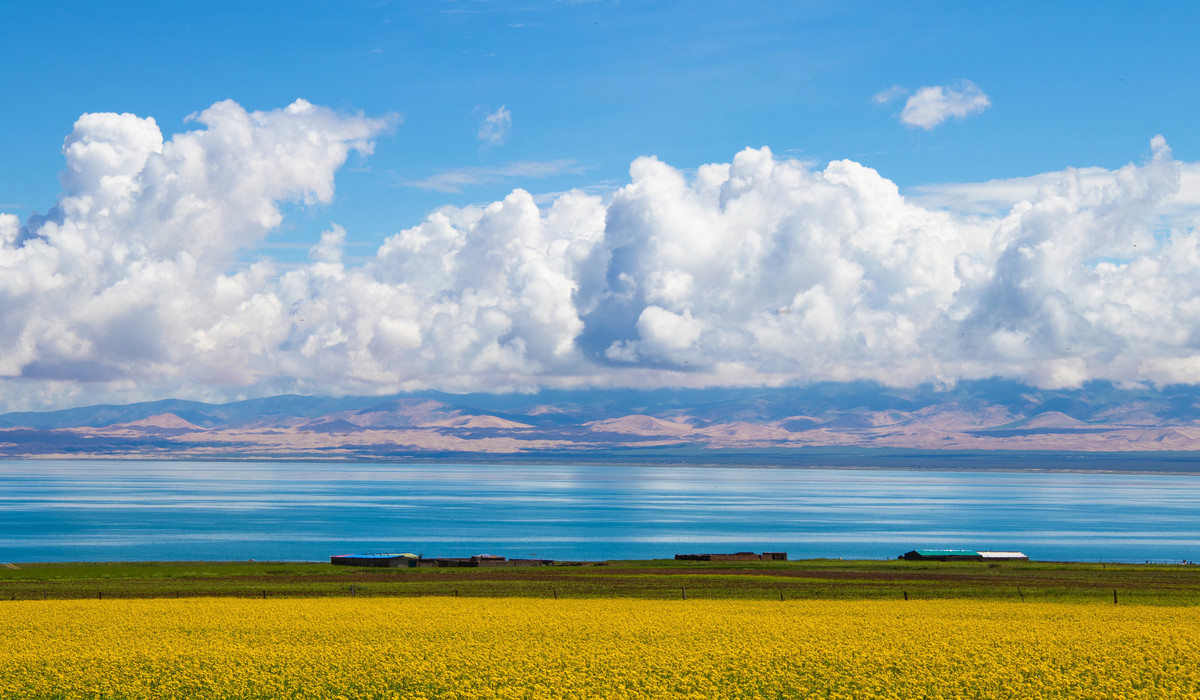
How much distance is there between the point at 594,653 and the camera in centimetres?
3778

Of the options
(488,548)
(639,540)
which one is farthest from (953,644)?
(639,540)

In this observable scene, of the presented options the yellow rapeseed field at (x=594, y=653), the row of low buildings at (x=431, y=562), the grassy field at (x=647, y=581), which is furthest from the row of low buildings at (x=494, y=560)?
the yellow rapeseed field at (x=594, y=653)

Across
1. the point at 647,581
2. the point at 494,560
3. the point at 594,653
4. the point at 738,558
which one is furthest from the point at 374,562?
the point at 594,653

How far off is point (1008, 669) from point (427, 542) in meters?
146

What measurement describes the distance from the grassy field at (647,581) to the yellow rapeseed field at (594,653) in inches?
609

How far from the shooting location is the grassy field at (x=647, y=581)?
6900 cm

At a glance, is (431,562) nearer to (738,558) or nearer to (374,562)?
(374,562)

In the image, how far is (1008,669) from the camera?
3481 centimetres

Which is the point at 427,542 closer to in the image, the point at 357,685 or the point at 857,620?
the point at 857,620

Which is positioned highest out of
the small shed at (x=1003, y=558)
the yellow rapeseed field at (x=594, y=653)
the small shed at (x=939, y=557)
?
the yellow rapeseed field at (x=594, y=653)

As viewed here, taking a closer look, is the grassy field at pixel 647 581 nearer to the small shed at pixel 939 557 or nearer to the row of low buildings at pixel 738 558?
the row of low buildings at pixel 738 558

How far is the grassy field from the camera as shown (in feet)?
226

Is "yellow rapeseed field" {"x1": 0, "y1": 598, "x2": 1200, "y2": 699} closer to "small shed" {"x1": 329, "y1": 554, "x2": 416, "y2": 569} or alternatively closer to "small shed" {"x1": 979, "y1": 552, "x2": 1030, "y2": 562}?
"small shed" {"x1": 329, "y1": 554, "x2": 416, "y2": 569}

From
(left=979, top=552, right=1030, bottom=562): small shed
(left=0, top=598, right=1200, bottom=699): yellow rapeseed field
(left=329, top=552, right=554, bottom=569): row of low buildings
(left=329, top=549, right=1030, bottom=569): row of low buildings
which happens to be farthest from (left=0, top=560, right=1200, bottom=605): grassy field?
(left=0, top=598, right=1200, bottom=699): yellow rapeseed field
